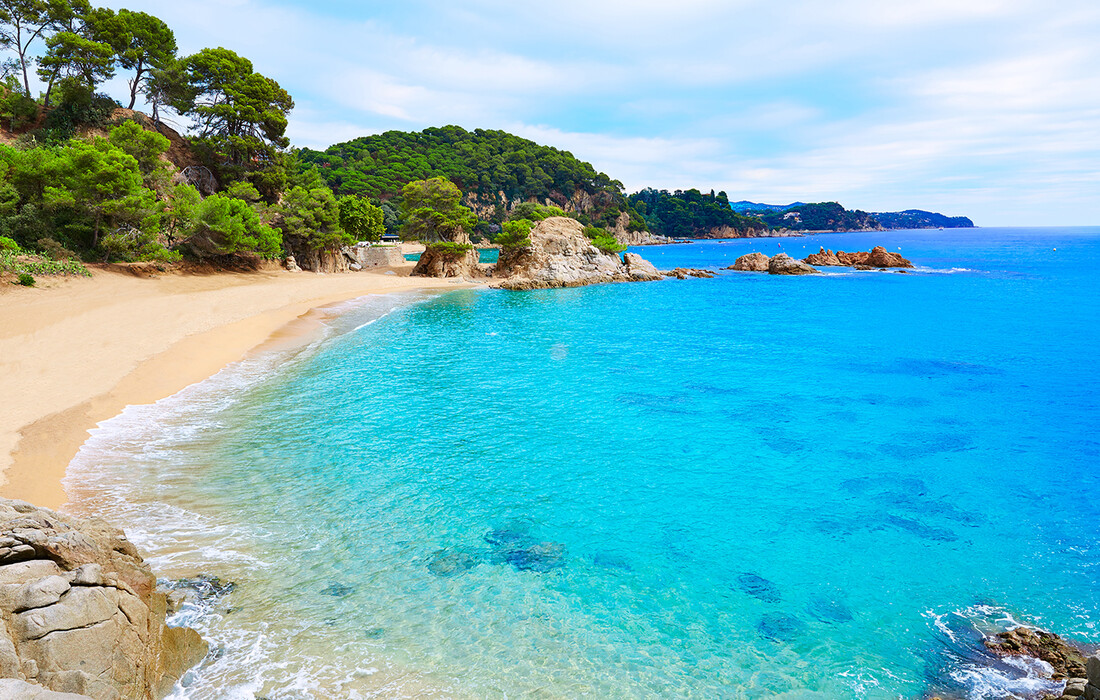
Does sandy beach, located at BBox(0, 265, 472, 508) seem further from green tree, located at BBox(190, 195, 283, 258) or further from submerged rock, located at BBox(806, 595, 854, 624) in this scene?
submerged rock, located at BBox(806, 595, 854, 624)

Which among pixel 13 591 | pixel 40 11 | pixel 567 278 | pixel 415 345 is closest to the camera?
pixel 13 591

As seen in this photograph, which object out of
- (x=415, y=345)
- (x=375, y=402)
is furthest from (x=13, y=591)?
(x=415, y=345)

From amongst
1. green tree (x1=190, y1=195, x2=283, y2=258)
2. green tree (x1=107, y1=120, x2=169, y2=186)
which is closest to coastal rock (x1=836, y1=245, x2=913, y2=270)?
green tree (x1=190, y1=195, x2=283, y2=258)

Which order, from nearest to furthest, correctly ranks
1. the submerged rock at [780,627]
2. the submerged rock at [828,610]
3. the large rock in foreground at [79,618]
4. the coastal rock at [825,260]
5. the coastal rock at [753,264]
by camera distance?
the large rock in foreground at [79,618] → the submerged rock at [780,627] → the submerged rock at [828,610] → the coastal rock at [753,264] → the coastal rock at [825,260]

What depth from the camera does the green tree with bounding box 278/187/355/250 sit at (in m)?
53.1

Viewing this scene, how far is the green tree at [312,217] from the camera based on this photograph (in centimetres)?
5309

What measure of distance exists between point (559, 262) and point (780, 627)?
5556cm

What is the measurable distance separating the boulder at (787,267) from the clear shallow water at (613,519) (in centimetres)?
5546

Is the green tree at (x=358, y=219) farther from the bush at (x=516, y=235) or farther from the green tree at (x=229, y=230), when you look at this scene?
the green tree at (x=229, y=230)

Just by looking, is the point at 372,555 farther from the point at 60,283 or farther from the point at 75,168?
the point at 75,168

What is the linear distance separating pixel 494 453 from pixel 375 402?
6118mm

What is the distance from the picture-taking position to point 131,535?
31.8ft

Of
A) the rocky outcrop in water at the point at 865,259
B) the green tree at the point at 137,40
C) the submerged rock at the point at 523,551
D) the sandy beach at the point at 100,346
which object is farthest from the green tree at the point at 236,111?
the rocky outcrop in water at the point at 865,259

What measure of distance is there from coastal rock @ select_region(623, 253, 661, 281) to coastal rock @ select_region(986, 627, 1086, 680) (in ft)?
200
